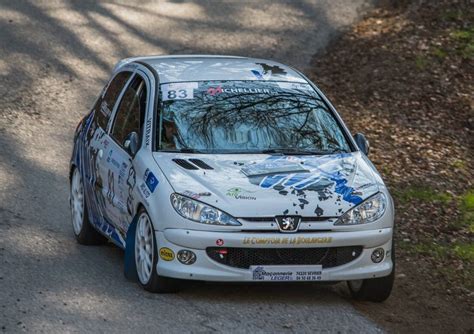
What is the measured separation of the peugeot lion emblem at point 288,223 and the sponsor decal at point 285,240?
0.22 feet

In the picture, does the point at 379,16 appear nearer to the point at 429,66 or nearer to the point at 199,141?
the point at 429,66

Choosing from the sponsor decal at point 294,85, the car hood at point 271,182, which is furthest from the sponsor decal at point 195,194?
the sponsor decal at point 294,85

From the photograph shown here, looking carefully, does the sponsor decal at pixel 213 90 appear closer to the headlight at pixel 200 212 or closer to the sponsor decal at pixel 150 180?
the sponsor decal at pixel 150 180

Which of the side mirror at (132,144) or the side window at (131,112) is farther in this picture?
the side window at (131,112)

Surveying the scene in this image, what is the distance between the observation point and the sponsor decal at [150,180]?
909cm

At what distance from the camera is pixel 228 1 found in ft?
77.0

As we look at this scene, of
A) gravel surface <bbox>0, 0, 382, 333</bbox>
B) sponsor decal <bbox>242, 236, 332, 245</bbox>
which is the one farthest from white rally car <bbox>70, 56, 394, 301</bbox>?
gravel surface <bbox>0, 0, 382, 333</bbox>

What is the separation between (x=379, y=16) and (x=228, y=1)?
123 inches

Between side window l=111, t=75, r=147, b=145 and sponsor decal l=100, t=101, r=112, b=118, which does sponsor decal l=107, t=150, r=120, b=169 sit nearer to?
side window l=111, t=75, r=147, b=145

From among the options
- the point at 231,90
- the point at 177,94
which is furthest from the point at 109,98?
the point at 231,90

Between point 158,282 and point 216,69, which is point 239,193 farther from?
point 216,69

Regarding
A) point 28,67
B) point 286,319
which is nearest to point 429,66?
point 28,67

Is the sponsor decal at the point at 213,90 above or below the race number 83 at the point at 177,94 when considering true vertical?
above

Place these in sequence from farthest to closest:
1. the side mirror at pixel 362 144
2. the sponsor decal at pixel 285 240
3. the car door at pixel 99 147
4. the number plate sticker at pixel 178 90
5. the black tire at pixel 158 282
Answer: the car door at pixel 99 147 < the number plate sticker at pixel 178 90 < the side mirror at pixel 362 144 < the black tire at pixel 158 282 < the sponsor decal at pixel 285 240
